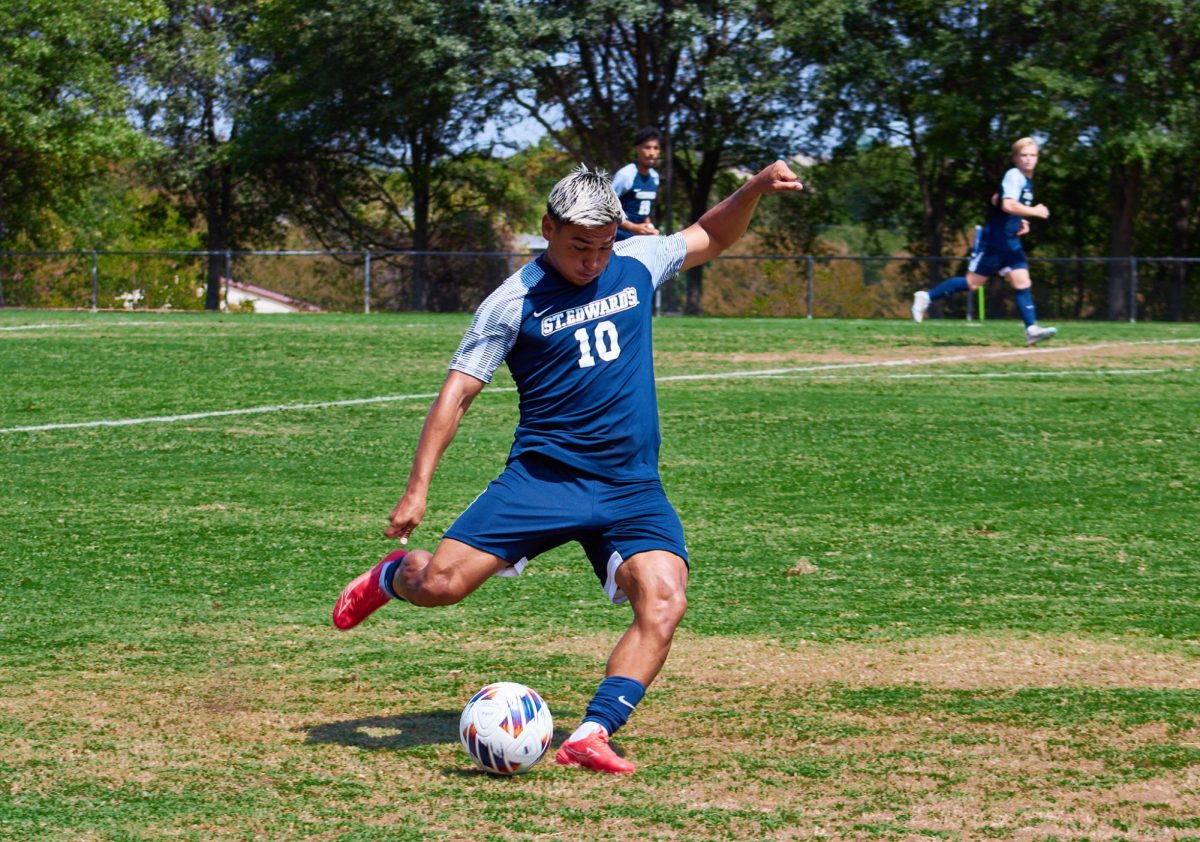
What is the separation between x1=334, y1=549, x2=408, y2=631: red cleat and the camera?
536 centimetres

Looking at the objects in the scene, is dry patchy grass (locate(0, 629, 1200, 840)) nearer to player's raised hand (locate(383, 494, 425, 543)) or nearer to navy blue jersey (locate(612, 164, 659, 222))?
player's raised hand (locate(383, 494, 425, 543))

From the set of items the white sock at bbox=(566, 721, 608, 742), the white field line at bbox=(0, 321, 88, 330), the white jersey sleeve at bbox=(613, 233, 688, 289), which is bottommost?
the white sock at bbox=(566, 721, 608, 742)

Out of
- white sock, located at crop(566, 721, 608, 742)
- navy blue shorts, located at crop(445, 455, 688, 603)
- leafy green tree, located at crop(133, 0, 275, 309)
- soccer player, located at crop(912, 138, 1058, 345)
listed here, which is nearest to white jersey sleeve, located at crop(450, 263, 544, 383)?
navy blue shorts, located at crop(445, 455, 688, 603)

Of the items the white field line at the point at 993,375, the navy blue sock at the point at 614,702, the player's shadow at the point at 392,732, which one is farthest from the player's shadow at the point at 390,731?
the white field line at the point at 993,375

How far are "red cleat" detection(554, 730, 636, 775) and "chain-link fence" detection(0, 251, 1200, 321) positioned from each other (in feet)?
99.9

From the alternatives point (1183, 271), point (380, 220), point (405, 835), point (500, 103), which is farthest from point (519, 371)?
point (380, 220)

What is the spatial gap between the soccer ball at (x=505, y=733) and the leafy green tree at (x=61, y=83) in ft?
129

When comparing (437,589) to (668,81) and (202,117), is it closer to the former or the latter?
(668,81)

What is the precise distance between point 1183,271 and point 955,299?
18.6ft

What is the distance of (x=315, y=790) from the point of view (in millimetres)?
4379

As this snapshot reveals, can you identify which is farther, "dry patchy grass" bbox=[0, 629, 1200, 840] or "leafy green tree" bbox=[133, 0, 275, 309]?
"leafy green tree" bbox=[133, 0, 275, 309]

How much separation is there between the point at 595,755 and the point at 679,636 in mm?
1783

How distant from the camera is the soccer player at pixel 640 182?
1577cm

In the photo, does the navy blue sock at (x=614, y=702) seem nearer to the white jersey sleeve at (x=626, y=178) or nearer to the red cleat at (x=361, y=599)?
→ the red cleat at (x=361, y=599)
